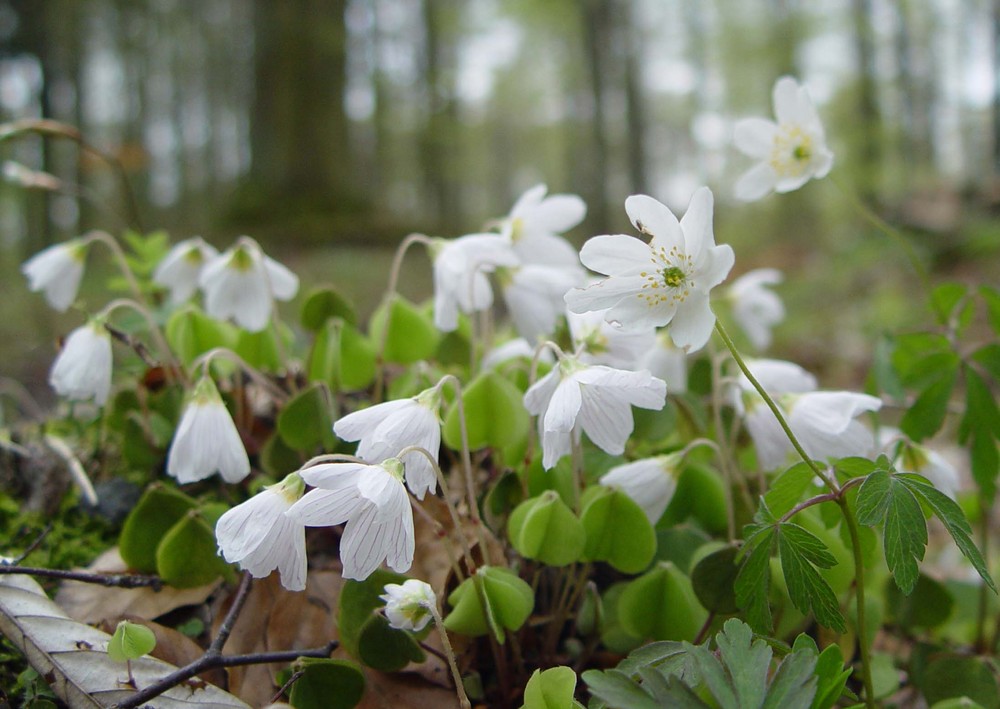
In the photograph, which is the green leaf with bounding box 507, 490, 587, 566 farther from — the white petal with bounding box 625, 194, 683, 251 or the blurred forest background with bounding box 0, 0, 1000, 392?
the blurred forest background with bounding box 0, 0, 1000, 392

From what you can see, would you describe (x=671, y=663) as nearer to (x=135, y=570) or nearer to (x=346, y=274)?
(x=135, y=570)

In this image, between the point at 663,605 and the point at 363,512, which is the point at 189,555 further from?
the point at 663,605

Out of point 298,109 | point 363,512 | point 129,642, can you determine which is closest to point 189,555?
point 129,642

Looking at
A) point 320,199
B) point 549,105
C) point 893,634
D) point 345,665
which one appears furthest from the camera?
point 549,105

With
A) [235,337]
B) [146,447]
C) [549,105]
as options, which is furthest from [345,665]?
[549,105]

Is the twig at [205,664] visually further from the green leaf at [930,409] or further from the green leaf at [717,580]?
the green leaf at [930,409]

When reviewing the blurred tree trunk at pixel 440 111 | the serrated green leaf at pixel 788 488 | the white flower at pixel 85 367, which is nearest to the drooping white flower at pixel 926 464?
the serrated green leaf at pixel 788 488
